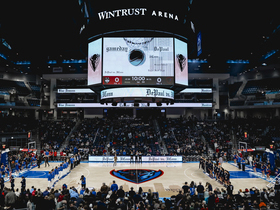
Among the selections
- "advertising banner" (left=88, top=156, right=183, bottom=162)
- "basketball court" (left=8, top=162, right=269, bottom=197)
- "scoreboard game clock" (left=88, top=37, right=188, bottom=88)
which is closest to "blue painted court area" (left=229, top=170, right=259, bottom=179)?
"basketball court" (left=8, top=162, right=269, bottom=197)

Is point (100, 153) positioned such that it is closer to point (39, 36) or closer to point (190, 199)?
point (39, 36)

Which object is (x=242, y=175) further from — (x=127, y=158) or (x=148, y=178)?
(x=127, y=158)

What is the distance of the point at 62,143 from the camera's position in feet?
110

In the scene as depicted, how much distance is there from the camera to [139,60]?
1495cm

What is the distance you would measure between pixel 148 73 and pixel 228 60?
23873 mm

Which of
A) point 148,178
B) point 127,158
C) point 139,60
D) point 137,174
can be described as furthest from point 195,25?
point 127,158

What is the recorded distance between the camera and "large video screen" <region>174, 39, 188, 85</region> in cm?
1518

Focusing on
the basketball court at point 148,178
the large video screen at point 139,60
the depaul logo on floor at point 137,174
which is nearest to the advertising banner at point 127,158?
the basketball court at point 148,178

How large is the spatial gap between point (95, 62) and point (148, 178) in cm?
1093

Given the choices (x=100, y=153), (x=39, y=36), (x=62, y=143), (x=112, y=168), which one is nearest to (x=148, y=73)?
(x=112, y=168)

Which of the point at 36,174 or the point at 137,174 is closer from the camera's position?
the point at 137,174

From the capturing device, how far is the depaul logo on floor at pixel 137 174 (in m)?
18.8

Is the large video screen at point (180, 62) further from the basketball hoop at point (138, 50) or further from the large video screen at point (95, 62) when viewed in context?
the large video screen at point (95, 62)

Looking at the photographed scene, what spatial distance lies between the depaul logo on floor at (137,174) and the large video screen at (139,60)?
29.0ft
